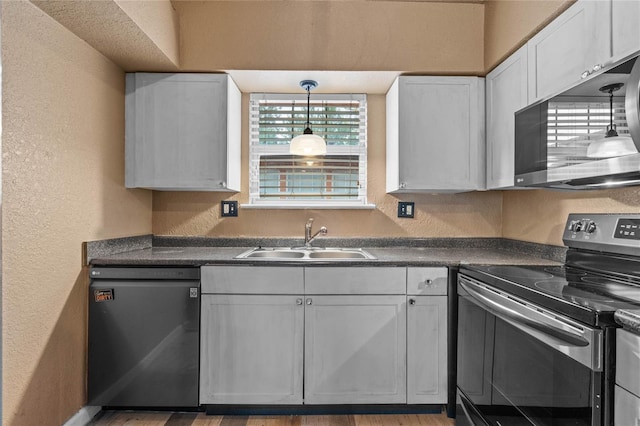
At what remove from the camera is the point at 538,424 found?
1.23 m

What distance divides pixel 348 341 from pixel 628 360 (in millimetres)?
1251

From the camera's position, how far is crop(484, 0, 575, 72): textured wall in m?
1.70

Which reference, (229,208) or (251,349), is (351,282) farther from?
(229,208)

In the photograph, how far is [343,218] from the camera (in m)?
2.66

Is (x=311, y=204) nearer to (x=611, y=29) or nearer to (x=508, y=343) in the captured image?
(x=508, y=343)

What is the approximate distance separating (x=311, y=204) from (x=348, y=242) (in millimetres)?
379

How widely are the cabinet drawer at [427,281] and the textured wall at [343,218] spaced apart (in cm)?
68

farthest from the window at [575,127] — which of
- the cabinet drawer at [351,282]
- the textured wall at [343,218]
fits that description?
the textured wall at [343,218]

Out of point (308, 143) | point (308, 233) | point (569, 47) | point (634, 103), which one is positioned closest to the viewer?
point (634, 103)

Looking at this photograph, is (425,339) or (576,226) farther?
(425,339)

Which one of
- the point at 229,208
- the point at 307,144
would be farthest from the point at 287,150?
the point at 229,208

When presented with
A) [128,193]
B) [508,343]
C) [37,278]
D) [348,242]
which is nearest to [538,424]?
[508,343]

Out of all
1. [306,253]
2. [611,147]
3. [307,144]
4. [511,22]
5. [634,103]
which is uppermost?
[511,22]

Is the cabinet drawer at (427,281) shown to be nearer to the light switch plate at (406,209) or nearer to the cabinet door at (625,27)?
the light switch plate at (406,209)
